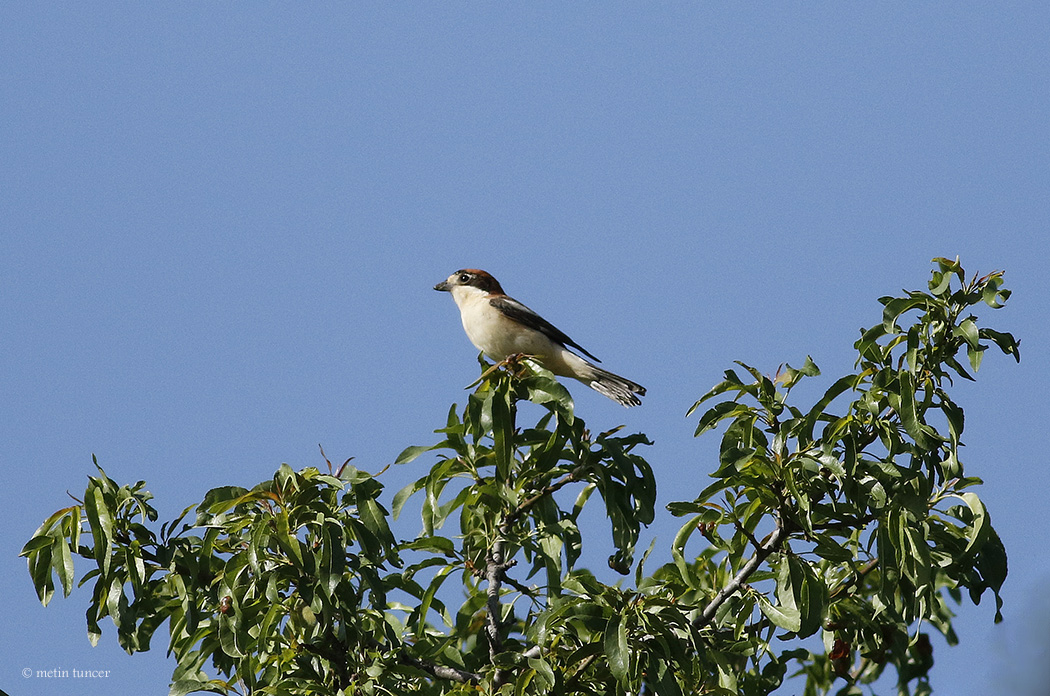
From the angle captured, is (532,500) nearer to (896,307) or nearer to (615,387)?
(896,307)

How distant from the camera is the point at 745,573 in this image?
537 cm

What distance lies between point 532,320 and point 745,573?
3.83 meters

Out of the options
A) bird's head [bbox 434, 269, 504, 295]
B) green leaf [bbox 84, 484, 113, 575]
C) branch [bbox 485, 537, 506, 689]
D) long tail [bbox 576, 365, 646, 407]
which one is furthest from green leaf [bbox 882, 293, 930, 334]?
bird's head [bbox 434, 269, 504, 295]

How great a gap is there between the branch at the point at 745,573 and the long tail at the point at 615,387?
2.99 metres

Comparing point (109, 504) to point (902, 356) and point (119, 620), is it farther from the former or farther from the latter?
point (902, 356)

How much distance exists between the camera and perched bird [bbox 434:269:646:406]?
8586 millimetres

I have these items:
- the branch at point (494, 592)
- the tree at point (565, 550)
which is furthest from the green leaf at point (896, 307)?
the branch at point (494, 592)

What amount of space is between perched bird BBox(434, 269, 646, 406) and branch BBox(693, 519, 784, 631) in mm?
3118

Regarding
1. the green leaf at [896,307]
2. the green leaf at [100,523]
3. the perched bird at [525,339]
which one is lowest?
the green leaf at [100,523]

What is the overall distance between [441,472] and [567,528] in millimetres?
680

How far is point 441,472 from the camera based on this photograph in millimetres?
5465

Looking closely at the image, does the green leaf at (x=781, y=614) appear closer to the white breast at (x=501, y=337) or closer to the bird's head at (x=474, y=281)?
the white breast at (x=501, y=337)

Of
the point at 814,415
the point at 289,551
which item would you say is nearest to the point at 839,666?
the point at 814,415

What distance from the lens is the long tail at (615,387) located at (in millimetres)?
8359
